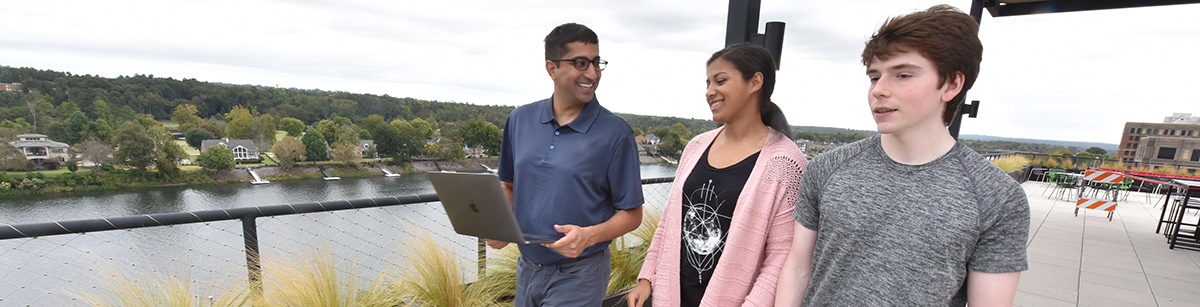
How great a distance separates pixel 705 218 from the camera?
128 cm

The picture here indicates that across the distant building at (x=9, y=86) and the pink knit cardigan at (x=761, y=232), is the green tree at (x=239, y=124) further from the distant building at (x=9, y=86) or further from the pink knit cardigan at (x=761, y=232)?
the pink knit cardigan at (x=761, y=232)

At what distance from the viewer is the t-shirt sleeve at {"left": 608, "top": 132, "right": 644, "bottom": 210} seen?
134 centimetres

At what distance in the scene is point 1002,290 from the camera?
0.74 meters

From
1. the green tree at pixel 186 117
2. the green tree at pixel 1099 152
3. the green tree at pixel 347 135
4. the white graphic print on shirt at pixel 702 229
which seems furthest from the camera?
the green tree at pixel 1099 152

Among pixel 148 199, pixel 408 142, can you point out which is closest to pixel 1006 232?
pixel 408 142

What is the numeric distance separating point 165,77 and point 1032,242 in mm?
13132

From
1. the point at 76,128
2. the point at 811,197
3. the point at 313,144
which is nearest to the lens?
the point at 811,197

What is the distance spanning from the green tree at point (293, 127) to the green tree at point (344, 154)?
2.06 ft

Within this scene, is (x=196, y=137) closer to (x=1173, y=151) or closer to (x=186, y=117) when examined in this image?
(x=186, y=117)

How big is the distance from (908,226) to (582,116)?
0.86m

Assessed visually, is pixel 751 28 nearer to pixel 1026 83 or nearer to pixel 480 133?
pixel 480 133

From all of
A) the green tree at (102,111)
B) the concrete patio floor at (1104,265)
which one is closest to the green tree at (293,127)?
the green tree at (102,111)

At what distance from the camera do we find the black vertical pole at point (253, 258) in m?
1.86

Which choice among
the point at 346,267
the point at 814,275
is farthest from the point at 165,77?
the point at 814,275
